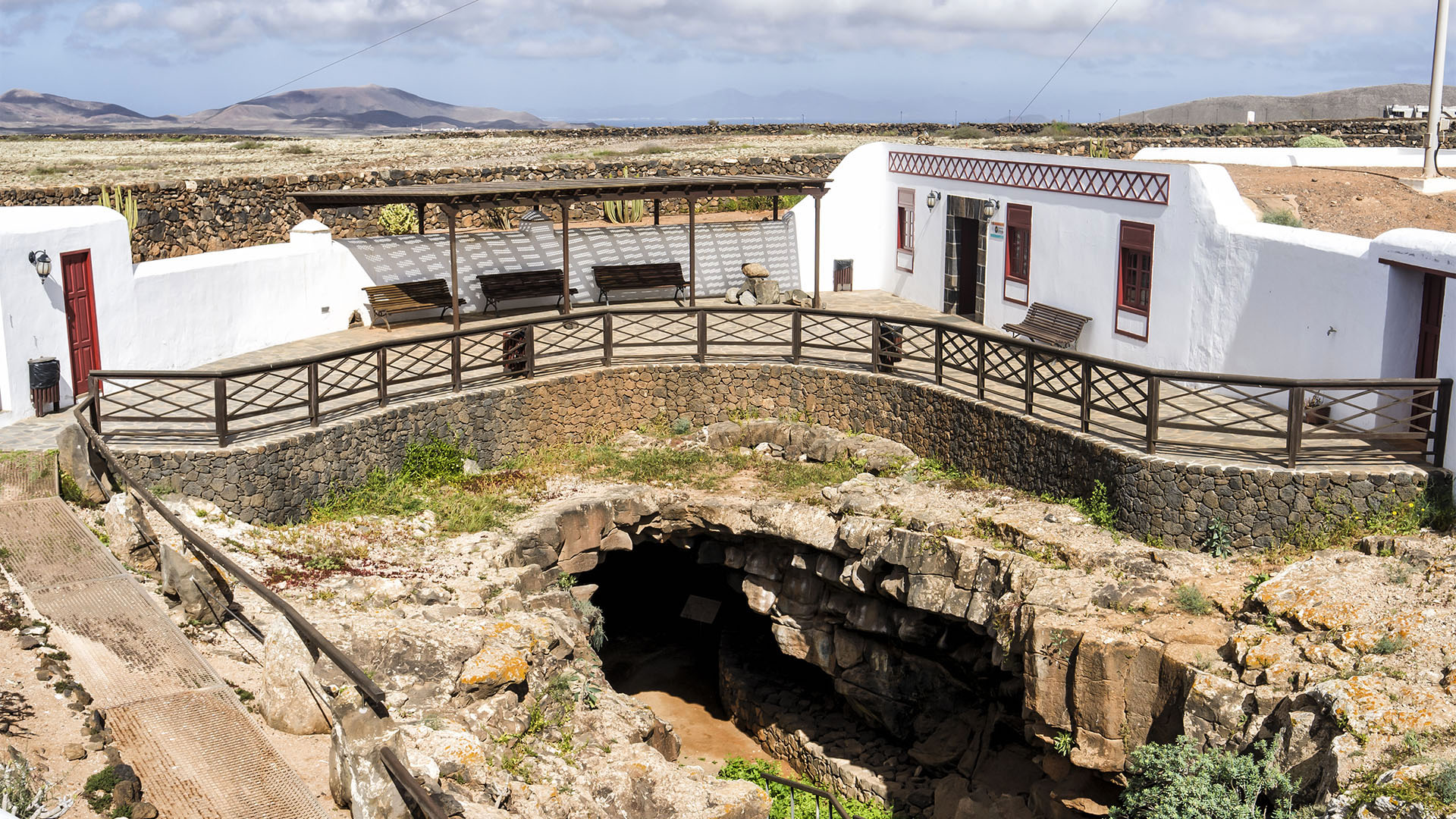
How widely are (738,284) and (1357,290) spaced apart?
1283 cm

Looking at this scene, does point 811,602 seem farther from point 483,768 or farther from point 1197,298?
point 483,768

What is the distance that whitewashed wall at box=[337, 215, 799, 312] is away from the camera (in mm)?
21281

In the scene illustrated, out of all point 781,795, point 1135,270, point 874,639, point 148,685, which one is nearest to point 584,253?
point 874,639

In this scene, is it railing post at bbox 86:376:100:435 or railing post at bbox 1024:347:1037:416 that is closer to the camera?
railing post at bbox 86:376:100:435

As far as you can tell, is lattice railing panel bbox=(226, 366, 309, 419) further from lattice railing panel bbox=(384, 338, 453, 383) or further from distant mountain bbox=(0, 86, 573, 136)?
distant mountain bbox=(0, 86, 573, 136)

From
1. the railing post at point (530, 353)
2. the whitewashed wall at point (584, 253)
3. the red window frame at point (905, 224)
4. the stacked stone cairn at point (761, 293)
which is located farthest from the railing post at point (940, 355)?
the whitewashed wall at point (584, 253)

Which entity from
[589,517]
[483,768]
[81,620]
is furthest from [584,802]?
[589,517]

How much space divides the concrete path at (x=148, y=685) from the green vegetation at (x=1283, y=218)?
1468cm

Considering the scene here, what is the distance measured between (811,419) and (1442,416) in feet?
29.1

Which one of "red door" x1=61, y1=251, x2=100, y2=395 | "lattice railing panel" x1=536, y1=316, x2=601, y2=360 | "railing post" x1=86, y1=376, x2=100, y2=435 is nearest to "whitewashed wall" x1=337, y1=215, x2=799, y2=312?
"lattice railing panel" x1=536, y1=316, x2=601, y2=360

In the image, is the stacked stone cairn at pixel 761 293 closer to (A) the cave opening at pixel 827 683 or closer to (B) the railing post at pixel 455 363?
(A) the cave opening at pixel 827 683

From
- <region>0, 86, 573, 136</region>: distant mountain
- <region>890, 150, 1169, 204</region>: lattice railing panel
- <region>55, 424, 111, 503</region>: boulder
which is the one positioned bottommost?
<region>55, 424, 111, 503</region>: boulder

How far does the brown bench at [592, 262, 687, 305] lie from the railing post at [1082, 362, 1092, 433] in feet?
33.4

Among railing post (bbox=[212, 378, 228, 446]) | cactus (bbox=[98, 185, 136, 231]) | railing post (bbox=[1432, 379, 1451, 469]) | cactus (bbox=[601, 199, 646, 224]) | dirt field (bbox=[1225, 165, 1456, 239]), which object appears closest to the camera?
railing post (bbox=[1432, 379, 1451, 469])
